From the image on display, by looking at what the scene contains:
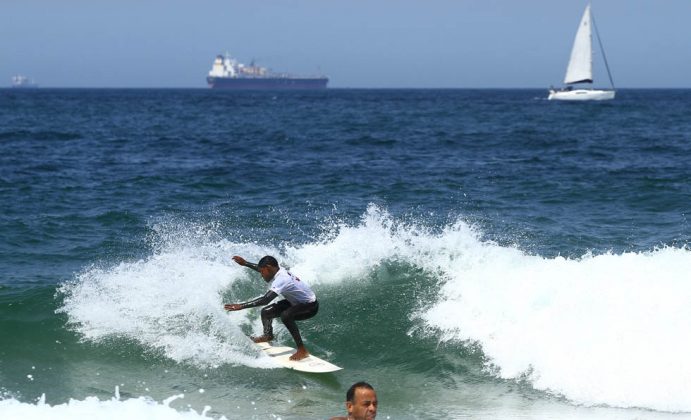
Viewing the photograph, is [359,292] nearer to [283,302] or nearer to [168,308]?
[283,302]

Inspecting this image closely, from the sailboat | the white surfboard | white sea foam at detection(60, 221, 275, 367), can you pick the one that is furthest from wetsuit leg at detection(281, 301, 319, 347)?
the sailboat

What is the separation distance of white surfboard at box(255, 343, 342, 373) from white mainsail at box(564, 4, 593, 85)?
7233 centimetres

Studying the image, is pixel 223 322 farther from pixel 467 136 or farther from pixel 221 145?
pixel 467 136

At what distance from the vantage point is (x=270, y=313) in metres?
10.7

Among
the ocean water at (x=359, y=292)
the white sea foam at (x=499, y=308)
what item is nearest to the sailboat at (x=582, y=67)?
the ocean water at (x=359, y=292)

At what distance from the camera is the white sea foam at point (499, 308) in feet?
32.4

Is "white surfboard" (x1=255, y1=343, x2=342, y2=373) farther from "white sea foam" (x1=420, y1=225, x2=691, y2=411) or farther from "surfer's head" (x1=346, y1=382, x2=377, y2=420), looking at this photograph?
"surfer's head" (x1=346, y1=382, x2=377, y2=420)

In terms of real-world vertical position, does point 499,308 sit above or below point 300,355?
above

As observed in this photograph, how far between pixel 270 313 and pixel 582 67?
75317mm

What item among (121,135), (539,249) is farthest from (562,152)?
(121,135)

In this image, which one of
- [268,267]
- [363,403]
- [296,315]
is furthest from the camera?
[296,315]

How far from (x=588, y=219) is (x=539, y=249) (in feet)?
12.1

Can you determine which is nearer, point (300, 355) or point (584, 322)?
point (300, 355)

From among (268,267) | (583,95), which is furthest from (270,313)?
(583,95)
